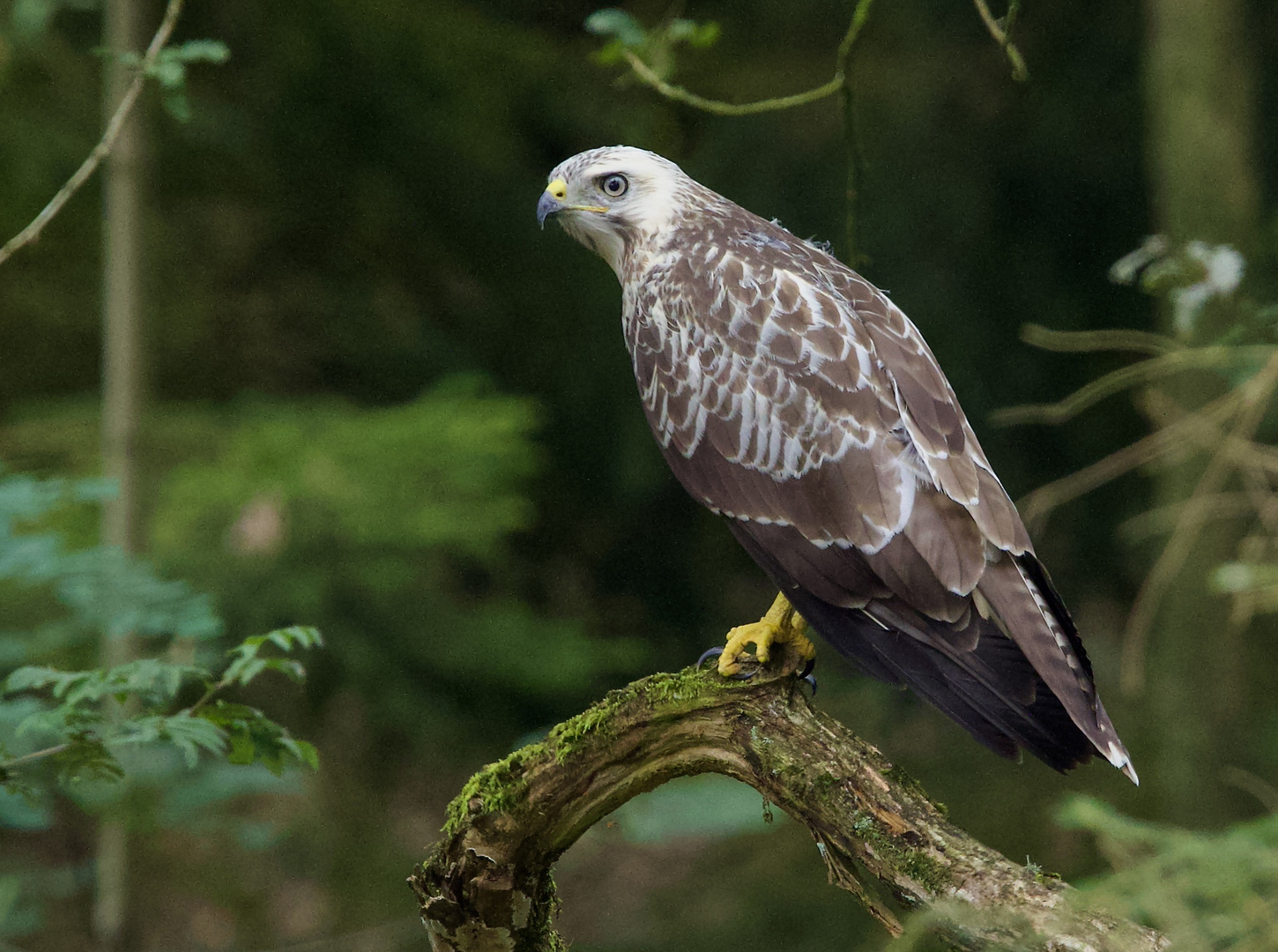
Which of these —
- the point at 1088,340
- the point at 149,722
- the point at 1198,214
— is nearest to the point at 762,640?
the point at 149,722

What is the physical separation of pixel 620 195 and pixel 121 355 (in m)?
2.34

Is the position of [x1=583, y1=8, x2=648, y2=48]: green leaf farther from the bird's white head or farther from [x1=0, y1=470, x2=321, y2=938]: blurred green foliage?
[x1=0, y1=470, x2=321, y2=938]: blurred green foliage

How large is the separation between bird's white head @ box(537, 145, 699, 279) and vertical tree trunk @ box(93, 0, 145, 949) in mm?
2108

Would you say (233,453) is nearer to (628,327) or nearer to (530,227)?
(530,227)

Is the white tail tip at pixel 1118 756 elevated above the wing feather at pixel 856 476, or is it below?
below

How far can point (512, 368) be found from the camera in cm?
679

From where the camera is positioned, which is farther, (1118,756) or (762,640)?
(762,640)

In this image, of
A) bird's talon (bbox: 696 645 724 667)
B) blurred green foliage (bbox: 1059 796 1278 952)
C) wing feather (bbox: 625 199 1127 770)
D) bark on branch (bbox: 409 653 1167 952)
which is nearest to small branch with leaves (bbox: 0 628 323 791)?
bark on branch (bbox: 409 653 1167 952)

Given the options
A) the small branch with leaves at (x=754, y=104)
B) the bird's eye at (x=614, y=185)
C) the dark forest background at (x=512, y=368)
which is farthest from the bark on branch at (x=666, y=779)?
the dark forest background at (x=512, y=368)

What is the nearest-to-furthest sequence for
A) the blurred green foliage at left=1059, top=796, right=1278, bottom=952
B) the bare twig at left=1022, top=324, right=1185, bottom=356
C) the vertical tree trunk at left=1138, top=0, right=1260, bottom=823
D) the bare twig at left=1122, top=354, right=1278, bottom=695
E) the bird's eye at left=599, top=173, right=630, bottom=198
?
the blurred green foliage at left=1059, top=796, right=1278, bottom=952, the bare twig at left=1122, top=354, right=1278, bottom=695, the bird's eye at left=599, top=173, right=630, bottom=198, the bare twig at left=1022, top=324, right=1185, bottom=356, the vertical tree trunk at left=1138, top=0, right=1260, bottom=823

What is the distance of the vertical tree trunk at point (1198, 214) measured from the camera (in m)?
5.07

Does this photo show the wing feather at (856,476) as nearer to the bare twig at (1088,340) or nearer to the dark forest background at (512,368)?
the bare twig at (1088,340)

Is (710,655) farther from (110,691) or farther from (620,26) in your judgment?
(620,26)

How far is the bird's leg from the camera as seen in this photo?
2545 mm
